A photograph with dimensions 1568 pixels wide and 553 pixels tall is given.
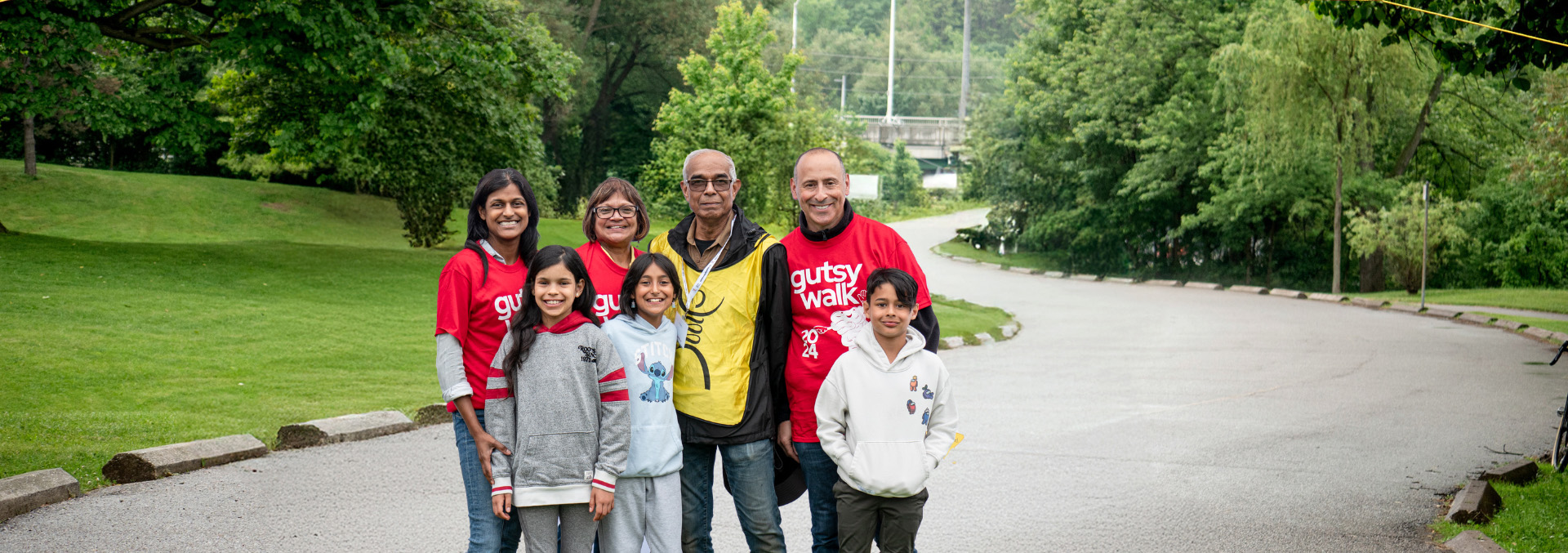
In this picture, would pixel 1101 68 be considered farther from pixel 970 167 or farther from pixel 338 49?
pixel 338 49

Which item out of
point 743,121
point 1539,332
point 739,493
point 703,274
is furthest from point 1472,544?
point 743,121

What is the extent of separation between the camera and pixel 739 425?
4016 mm

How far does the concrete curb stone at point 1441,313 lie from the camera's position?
800 inches

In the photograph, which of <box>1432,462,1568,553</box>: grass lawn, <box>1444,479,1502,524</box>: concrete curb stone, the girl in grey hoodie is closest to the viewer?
the girl in grey hoodie

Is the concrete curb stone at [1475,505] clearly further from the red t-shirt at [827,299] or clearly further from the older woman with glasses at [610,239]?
the older woman with glasses at [610,239]

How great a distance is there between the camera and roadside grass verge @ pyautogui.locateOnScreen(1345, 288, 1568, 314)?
21.6 metres

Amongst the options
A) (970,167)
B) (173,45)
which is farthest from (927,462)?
(970,167)

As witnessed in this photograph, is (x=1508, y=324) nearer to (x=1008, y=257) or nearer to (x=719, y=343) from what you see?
(x=719, y=343)

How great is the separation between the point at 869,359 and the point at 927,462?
0.44m

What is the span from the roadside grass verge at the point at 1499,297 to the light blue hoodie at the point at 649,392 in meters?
22.8

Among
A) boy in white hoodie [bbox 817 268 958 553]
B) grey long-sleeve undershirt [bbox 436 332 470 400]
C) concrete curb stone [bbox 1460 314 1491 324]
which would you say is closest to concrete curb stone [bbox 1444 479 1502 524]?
boy in white hoodie [bbox 817 268 958 553]

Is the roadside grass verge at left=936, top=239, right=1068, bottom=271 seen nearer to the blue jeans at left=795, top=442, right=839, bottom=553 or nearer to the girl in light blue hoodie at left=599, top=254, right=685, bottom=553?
the blue jeans at left=795, top=442, right=839, bottom=553

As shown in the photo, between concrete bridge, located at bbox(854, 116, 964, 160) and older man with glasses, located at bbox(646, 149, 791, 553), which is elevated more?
concrete bridge, located at bbox(854, 116, 964, 160)

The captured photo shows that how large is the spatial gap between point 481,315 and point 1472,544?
544 cm
